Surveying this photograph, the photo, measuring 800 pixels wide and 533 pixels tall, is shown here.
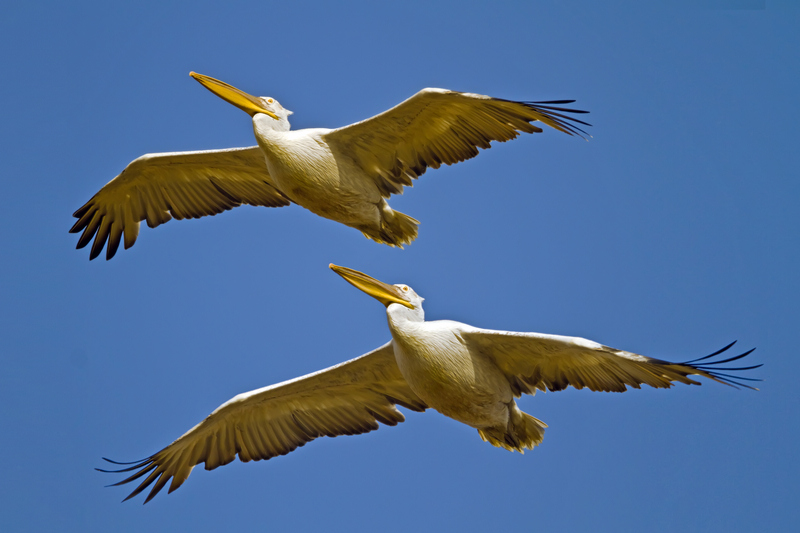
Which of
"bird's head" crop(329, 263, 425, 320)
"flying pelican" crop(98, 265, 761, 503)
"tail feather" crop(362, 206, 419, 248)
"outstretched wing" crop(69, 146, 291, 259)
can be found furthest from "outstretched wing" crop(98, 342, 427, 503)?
"outstretched wing" crop(69, 146, 291, 259)

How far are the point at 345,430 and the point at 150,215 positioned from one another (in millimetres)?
3490

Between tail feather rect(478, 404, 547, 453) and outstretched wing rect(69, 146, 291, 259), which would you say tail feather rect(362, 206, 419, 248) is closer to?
outstretched wing rect(69, 146, 291, 259)

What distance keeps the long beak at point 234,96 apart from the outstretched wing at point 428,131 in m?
0.83

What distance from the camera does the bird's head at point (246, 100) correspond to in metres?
11.3

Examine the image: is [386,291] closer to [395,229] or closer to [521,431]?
[395,229]

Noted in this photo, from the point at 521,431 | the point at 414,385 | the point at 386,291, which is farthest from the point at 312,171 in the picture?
the point at 521,431

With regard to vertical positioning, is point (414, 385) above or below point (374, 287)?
below

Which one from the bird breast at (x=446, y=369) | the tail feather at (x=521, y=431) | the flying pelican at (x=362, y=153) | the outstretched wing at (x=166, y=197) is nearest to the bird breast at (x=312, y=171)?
the flying pelican at (x=362, y=153)

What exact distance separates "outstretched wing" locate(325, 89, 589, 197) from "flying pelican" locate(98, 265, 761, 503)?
4.56ft

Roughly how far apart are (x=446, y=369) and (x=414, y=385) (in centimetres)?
39

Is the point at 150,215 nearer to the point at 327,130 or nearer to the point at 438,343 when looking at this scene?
the point at 327,130

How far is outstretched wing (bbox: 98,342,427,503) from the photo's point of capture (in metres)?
11.2

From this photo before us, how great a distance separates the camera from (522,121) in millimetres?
10594

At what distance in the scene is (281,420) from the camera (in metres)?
11.6
